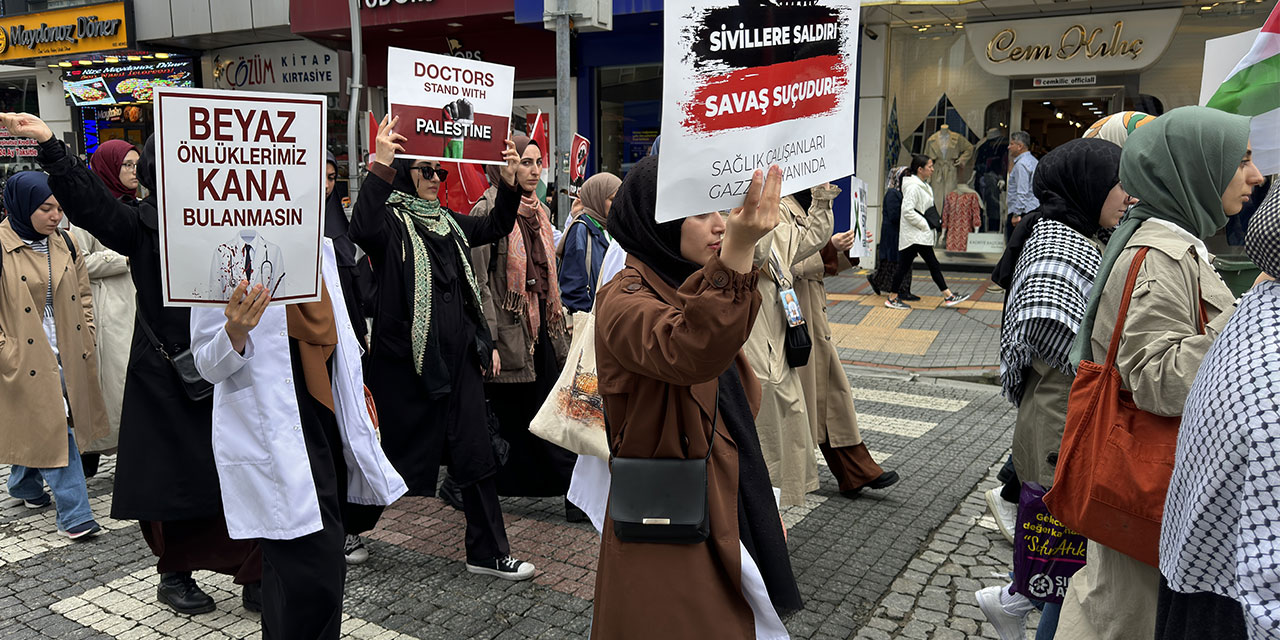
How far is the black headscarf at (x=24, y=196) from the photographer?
512 cm

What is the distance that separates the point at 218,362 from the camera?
303 cm

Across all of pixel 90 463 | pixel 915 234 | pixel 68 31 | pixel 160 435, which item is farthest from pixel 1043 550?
pixel 68 31

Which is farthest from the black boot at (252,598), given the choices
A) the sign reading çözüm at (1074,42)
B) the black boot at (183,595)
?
the sign reading çözüm at (1074,42)

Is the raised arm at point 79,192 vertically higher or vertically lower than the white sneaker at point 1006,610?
higher

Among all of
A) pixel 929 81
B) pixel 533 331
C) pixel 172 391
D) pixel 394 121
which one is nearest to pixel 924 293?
pixel 929 81

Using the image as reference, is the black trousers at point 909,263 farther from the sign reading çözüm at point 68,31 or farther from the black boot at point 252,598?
the sign reading çözüm at point 68,31

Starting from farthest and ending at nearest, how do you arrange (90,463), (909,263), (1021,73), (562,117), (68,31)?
(68,31) < (1021,73) < (909,263) < (562,117) < (90,463)

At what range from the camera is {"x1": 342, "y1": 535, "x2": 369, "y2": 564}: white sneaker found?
4773 millimetres

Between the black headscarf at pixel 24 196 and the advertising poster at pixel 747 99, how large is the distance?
439 cm

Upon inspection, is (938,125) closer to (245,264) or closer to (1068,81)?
(1068,81)

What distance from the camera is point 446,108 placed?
514 cm

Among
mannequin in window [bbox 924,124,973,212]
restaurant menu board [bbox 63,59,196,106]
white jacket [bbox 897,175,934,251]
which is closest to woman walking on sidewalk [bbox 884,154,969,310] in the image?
white jacket [bbox 897,175,934,251]

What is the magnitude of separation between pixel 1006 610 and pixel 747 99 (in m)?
2.40

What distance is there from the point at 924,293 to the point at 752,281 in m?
12.6
